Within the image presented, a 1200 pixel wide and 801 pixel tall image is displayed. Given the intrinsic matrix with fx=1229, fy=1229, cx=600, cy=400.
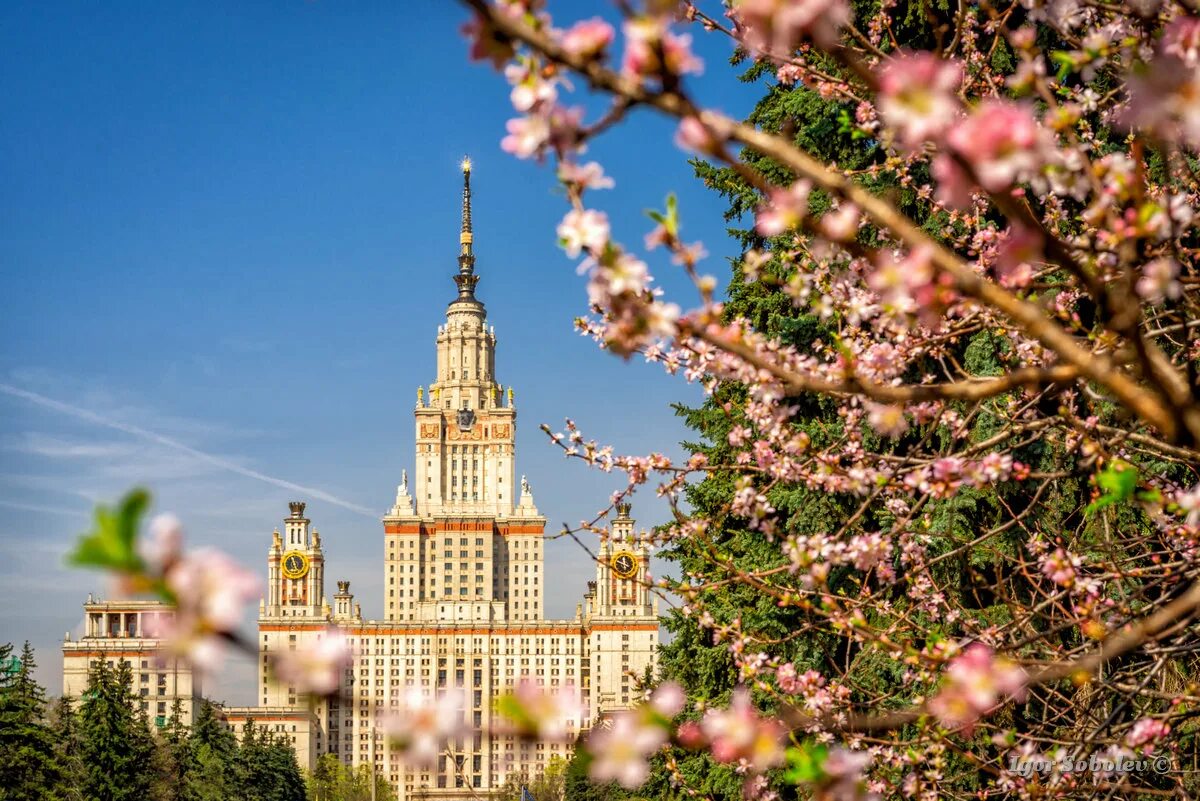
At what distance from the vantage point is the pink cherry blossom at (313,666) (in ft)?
7.83

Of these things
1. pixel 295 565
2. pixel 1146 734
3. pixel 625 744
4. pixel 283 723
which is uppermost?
pixel 295 565

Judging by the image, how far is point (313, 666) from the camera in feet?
7.91

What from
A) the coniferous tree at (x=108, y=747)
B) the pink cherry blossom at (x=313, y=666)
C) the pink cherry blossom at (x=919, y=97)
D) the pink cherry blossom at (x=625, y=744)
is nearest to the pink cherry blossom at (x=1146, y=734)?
the pink cherry blossom at (x=625, y=744)

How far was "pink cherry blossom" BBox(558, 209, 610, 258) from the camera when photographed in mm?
2957

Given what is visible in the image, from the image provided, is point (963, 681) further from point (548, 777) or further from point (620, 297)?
point (548, 777)

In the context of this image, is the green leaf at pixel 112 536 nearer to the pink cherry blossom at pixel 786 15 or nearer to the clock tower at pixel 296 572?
the pink cherry blossom at pixel 786 15

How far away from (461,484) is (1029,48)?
377ft

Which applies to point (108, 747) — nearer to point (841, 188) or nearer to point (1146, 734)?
point (1146, 734)

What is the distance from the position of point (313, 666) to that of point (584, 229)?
121 centimetres

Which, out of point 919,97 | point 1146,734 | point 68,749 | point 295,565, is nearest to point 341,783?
point 295,565

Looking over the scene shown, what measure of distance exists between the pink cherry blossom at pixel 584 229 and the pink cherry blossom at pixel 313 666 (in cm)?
110

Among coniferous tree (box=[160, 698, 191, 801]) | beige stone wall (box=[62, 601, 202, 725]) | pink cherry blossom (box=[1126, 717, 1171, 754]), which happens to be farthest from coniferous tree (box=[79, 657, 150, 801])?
beige stone wall (box=[62, 601, 202, 725])

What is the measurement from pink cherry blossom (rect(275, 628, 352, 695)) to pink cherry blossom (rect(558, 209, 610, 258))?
3.62 ft

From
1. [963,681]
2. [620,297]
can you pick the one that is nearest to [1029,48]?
[620,297]
